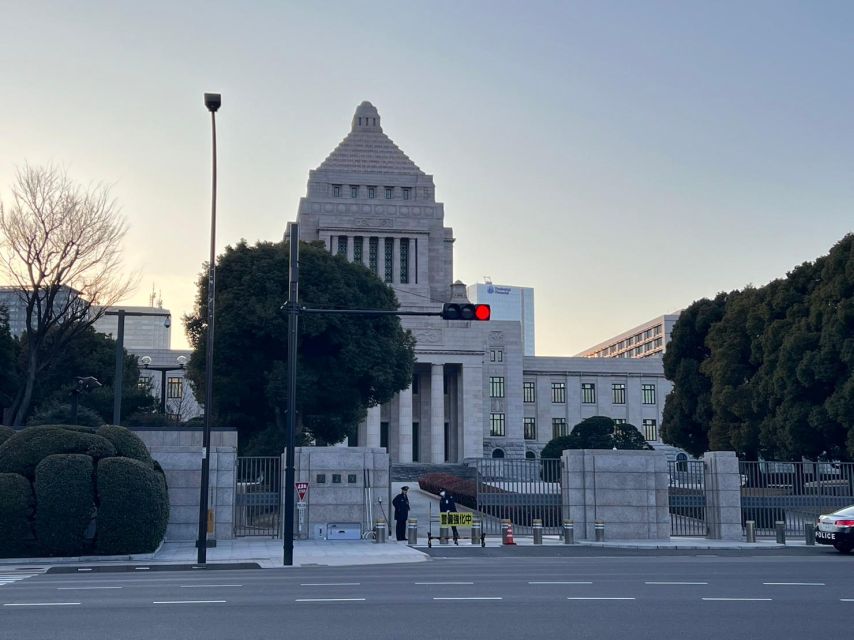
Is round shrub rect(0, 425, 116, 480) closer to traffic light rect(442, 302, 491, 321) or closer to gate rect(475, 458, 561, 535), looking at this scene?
traffic light rect(442, 302, 491, 321)

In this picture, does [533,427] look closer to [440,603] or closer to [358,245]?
[358,245]

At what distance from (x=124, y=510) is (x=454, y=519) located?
938 centimetres

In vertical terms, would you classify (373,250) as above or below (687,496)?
Answer: above

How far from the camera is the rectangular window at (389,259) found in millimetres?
91750

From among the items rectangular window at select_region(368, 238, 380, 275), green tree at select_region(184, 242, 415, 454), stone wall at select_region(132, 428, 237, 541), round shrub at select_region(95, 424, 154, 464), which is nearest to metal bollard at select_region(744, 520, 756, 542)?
stone wall at select_region(132, 428, 237, 541)

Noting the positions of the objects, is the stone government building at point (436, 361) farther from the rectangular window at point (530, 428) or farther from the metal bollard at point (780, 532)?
the metal bollard at point (780, 532)

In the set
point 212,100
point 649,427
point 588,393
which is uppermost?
point 212,100

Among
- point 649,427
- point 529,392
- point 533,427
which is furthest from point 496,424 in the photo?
point 649,427

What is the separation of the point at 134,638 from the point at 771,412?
153ft

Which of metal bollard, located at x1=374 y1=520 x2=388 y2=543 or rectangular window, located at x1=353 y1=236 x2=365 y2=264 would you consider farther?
rectangular window, located at x1=353 y1=236 x2=365 y2=264

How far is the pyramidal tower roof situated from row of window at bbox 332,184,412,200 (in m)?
1.78

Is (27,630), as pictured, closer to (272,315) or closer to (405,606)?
(405,606)

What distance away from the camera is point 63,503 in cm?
2453

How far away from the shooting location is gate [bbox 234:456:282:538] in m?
30.7
